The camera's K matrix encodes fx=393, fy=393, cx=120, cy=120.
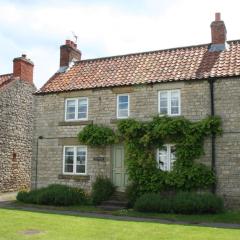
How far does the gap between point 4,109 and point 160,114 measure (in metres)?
11.1

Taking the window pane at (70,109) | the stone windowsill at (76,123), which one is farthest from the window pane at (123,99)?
the window pane at (70,109)

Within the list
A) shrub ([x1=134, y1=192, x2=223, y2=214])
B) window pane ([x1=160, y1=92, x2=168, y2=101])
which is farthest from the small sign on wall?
window pane ([x1=160, y1=92, x2=168, y2=101])

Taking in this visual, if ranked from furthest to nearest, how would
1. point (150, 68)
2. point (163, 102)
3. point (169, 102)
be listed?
point (150, 68)
point (163, 102)
point (169, 102)

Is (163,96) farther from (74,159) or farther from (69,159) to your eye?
(69,159)

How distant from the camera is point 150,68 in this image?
69.0 feet

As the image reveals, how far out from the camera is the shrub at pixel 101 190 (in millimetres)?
19078

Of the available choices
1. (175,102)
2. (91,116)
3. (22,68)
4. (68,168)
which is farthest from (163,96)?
(22,68)

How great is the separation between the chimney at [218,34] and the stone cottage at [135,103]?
0.05m

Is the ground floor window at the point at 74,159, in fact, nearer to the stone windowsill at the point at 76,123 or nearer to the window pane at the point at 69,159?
the window pane at the point at 69,159

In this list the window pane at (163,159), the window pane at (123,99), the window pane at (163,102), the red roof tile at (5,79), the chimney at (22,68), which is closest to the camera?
the window pane at (163,159)

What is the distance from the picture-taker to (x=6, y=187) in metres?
25.0

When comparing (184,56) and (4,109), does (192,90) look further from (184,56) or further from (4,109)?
(4,109)

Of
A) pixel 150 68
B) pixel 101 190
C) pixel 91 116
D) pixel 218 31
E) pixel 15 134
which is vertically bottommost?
pixel 101 190

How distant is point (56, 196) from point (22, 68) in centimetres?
1127
